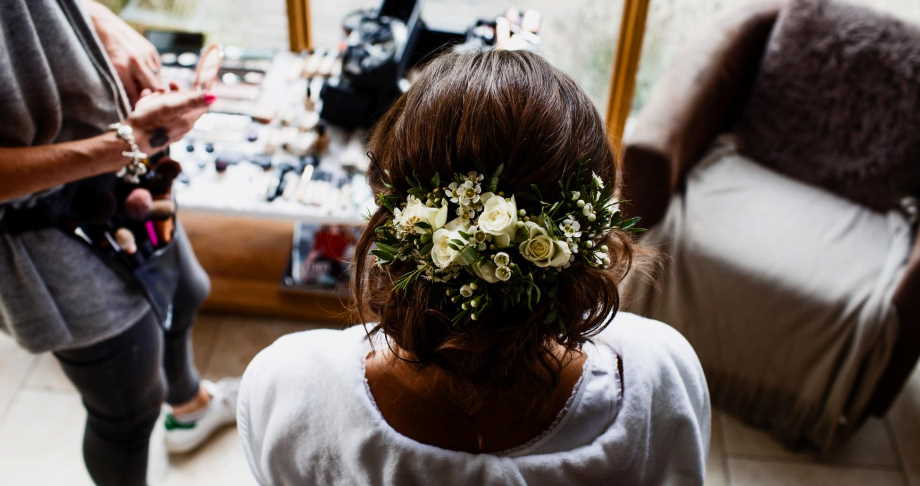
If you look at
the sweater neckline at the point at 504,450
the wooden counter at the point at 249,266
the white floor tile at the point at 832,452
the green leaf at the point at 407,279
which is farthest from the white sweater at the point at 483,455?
the wooden counter at the point at 249,266

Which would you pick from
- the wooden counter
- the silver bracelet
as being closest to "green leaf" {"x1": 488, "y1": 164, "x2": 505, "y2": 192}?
the silver bracelet

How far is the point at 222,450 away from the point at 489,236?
4.68 feet

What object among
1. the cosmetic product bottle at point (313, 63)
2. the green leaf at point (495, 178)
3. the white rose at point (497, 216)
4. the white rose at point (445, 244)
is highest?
the green leaf at point (495, 178)

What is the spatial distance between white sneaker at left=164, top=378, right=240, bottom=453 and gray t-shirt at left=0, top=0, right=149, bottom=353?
2.15ft

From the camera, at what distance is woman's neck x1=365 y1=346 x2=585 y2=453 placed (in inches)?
34.6

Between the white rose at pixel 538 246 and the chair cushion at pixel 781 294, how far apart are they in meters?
1.05

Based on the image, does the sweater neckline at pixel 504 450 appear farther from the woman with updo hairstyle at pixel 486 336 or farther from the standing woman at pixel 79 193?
the standing woman at pixel 79 193

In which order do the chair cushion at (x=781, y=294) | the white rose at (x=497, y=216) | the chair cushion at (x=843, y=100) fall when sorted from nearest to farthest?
the white rose at (x=497, y=216)
the chair cushion at (x=781, y=294)
the chair cushion at (x=843, y=100)

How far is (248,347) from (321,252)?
34 cm

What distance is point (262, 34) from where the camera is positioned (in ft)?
8.27

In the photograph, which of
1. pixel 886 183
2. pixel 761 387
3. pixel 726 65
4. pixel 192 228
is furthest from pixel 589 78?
pixel 192 228

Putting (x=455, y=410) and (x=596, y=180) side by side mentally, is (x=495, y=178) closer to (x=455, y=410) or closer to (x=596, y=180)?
(x=596, y=180)

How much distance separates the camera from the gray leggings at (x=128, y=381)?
136cm

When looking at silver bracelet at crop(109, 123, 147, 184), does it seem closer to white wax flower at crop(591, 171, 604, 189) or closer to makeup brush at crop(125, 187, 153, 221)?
makeup brush at crop(125, 187, 153, 221)
